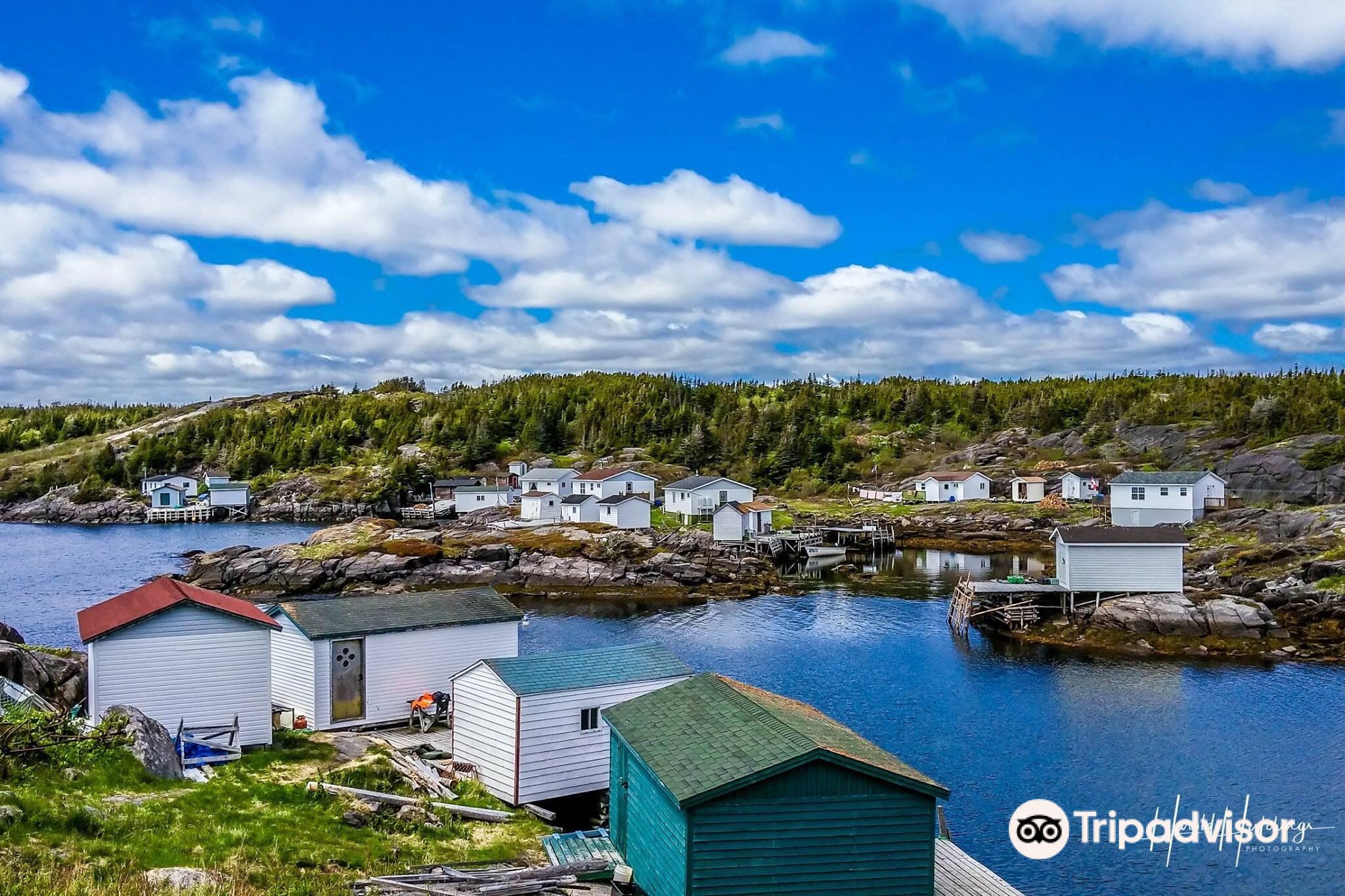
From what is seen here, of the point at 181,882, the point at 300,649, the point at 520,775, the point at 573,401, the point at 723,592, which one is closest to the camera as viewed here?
the point at 181,882

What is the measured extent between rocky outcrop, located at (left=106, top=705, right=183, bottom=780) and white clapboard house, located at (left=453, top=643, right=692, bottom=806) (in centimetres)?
695

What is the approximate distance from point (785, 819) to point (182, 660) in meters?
16.7

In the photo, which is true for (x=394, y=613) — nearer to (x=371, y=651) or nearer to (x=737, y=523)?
(x=371, y=651)

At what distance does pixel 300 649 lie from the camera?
29.4 metres

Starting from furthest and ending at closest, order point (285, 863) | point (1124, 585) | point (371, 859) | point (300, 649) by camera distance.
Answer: point (1124, 585) → point (300, 649) → point (371, 859) → point (285, 863)

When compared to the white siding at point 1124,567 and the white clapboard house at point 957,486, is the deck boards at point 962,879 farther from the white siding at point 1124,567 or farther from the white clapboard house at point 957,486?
the white clapboard house at point 957,486

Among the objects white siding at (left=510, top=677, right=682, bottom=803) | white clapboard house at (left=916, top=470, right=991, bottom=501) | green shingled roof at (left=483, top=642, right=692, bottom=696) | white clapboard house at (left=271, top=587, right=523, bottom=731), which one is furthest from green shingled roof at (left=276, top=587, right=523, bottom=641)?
white clapboard house at (left=916, top=470, right=991, bottom=501)

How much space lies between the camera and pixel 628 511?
301 feet

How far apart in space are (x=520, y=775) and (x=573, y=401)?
17095 cm

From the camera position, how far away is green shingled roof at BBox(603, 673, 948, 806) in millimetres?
15305

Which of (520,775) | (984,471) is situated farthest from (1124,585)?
(984,471)

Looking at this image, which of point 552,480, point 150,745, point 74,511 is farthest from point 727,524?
point 74,511

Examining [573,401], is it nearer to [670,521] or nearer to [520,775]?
[670,521]

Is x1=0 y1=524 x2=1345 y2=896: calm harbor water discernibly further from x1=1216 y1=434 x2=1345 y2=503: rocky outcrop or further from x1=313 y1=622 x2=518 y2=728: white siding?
x1=1216 y1=434 x2=1345 y2=503: rocky outcrop
